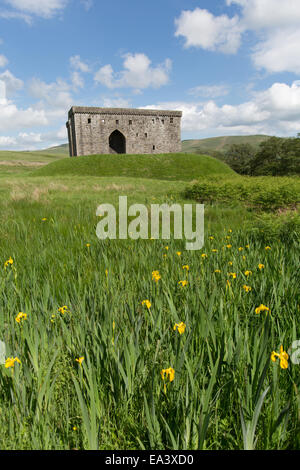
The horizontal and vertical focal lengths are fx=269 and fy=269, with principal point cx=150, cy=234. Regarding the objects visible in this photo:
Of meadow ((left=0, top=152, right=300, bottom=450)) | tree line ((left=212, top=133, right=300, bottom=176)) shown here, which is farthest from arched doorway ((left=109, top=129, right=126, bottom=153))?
meadow ((left=0, top=152, right=300, bottom=450))

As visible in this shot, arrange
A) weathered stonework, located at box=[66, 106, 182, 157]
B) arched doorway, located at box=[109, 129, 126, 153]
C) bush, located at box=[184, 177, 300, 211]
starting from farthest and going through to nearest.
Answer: arched doorway, located at box=[109, 129, 126, 153], weathered stonework, located at box=[66, 106, 182, 157], bush, located at box=[184, 177, 300, 211]

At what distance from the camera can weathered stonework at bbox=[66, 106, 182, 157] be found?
4259 cm

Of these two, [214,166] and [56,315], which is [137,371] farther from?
[214,166]

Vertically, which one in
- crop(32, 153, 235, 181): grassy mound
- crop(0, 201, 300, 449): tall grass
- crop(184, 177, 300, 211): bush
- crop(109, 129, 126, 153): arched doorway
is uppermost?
crop(109, 129, 126, 153): arched doorway

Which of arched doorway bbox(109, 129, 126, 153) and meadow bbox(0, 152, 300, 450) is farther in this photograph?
arched doorway bbox(109, 129, 126, 153)

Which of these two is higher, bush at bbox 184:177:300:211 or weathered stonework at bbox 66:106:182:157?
weathered stonework at bbox 66:106:182:157

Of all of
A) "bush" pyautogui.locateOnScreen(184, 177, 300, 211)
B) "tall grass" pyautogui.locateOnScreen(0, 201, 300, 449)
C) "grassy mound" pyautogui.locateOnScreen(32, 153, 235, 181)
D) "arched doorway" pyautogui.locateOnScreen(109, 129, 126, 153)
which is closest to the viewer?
"tall grass" pyautogui.locateOnScreen(0, 201, 300, 449)

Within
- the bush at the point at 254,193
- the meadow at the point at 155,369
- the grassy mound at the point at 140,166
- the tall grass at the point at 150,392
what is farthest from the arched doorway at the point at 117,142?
the tall grass at the point at 150,392

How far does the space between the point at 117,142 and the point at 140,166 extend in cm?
1813

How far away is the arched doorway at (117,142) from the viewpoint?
154ft

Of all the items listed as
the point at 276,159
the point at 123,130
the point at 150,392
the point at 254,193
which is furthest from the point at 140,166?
the point at 150,392

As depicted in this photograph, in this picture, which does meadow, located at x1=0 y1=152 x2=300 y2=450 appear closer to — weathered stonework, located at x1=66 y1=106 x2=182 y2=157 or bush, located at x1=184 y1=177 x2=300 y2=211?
bush, located at x1=184 y1=177 x2=300 y2=211
